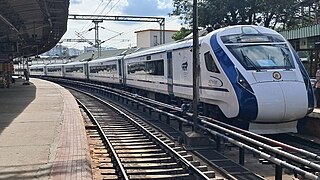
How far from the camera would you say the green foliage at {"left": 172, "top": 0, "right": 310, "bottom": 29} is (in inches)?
1528

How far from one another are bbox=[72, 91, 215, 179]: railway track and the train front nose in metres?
2.13

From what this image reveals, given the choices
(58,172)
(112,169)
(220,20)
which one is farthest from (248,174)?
(220,20)

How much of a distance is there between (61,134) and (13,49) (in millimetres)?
19662

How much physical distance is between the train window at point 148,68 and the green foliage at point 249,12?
14.8 m

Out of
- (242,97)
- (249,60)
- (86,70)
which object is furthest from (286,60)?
(86,70)

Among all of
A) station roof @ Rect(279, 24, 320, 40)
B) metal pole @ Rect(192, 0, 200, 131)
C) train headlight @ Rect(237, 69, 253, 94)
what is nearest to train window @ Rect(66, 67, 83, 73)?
station roof @ Rect(279, 24, 320, 40)

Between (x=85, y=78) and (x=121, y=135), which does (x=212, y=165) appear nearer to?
(x=121, y=135)

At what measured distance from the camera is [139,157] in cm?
1055

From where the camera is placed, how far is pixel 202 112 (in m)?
14.3

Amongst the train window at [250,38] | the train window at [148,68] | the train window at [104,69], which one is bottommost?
the train window at [104,69]

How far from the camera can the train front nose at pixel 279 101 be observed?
10805 mm

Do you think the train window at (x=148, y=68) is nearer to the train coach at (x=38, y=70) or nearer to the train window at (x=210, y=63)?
the train window at (x=210, y=63)

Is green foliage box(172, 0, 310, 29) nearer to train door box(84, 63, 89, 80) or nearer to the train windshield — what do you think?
train door box(84, 63, 89, 80)

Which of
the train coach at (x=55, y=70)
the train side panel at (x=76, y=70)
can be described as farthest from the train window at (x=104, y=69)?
the train coach at (x=55, y=70)
